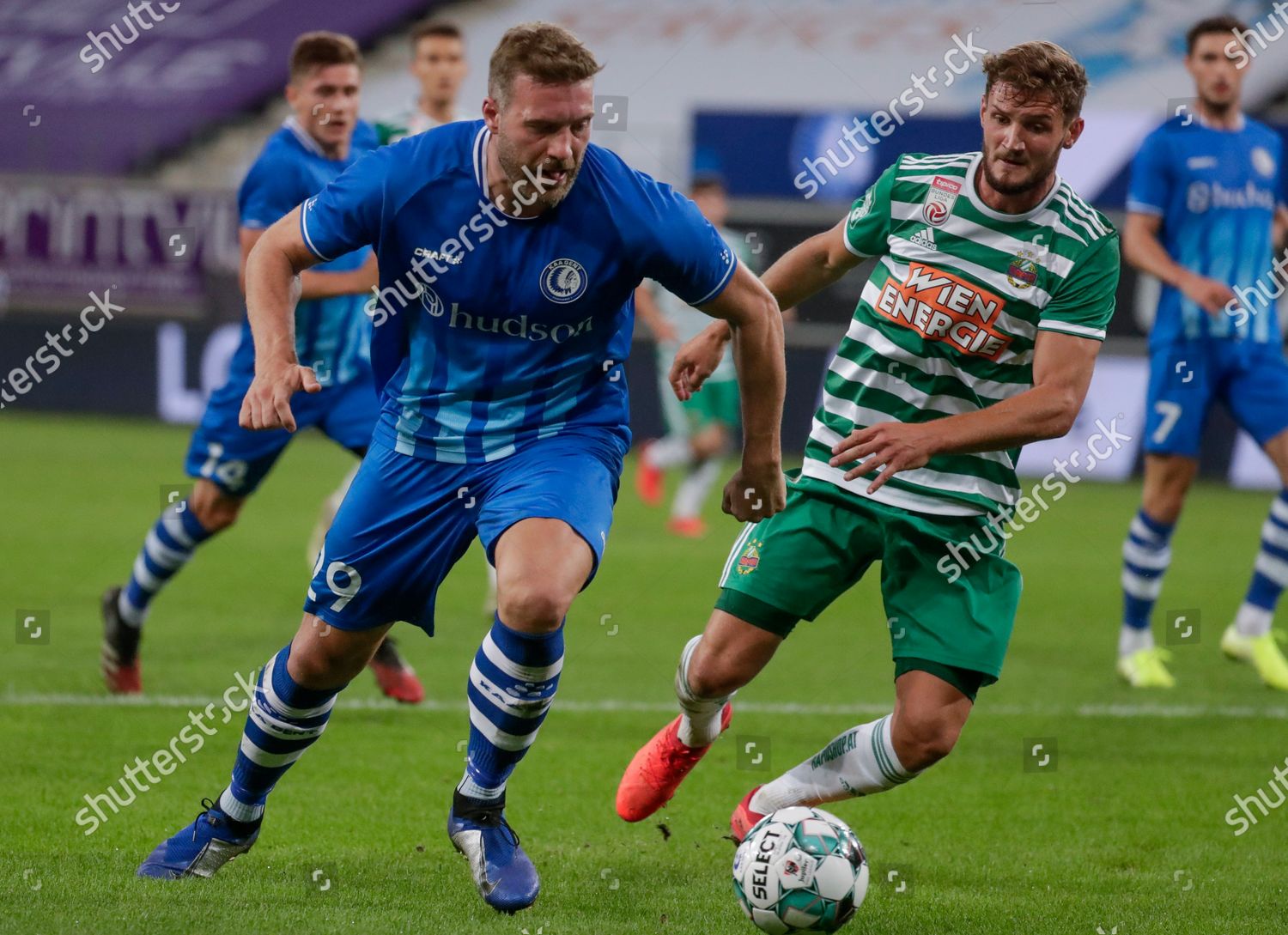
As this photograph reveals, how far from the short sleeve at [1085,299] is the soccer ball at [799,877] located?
1335 millimetres

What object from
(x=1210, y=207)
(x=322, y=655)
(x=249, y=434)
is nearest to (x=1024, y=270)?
(x=322, y=655)

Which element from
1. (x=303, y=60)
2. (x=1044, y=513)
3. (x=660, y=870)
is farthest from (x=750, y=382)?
(x=1044, y=513)

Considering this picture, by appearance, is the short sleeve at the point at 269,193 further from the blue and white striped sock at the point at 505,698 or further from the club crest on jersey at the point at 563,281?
the blue and white striped sock at the point at 505,698

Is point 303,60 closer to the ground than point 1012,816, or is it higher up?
higher up

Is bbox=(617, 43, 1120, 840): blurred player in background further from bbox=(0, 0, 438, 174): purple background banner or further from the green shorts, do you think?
bbox=(0, 0, 438, 174): purple background banner

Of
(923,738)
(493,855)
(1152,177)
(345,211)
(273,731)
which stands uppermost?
(345,211)

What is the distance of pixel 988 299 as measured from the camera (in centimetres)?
429

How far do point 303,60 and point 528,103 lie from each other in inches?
126

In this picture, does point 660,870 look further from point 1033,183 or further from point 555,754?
point 1033,183

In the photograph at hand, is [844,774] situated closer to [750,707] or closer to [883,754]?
[883,754]

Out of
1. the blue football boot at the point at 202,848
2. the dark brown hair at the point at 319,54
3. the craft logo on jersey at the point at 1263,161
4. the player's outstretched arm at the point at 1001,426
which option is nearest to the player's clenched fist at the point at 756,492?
the player's outstretched arm at the point at 1001,426

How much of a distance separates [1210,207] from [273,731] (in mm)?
5057

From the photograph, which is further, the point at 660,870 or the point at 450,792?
the point at 450,792

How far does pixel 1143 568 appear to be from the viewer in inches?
290
